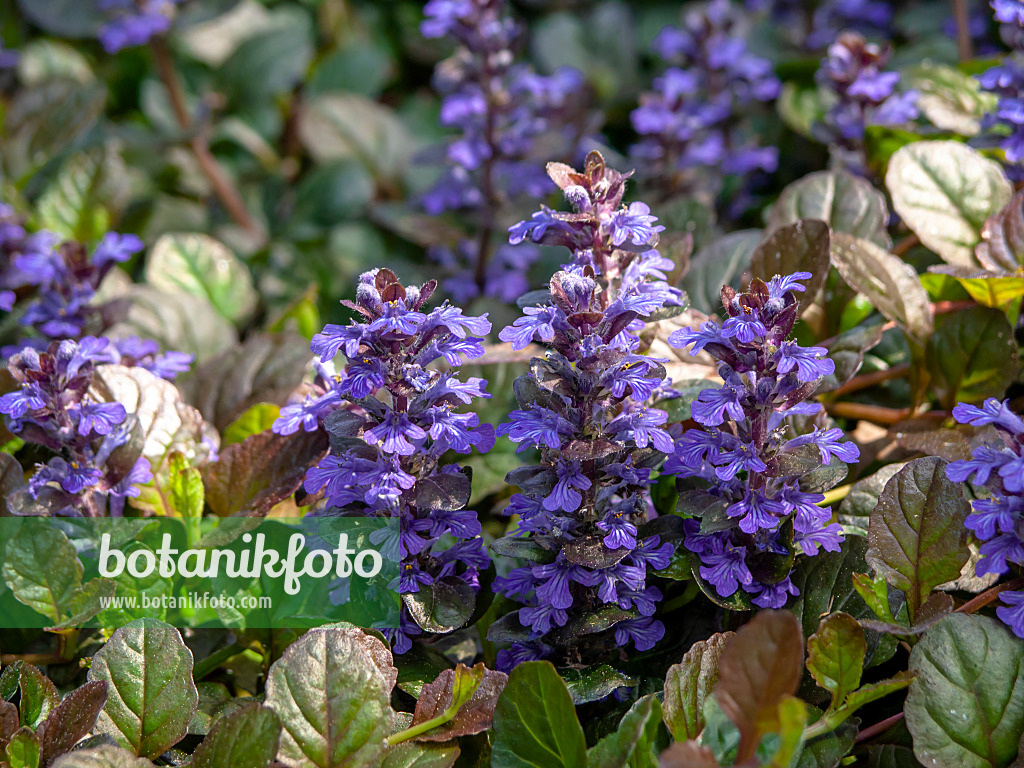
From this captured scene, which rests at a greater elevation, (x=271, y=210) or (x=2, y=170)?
(x=2, y=170)

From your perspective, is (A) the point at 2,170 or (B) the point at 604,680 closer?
(B) the point at 604,680

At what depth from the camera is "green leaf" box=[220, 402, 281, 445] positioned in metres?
1.77

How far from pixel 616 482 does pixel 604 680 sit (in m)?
0.29

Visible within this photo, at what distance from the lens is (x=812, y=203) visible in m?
1.96

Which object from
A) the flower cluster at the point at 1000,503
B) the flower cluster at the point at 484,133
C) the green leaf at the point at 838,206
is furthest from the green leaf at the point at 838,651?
the flower cluster at the point at 484,133

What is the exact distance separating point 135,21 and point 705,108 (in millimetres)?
1675

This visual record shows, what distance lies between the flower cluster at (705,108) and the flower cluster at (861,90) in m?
0.30

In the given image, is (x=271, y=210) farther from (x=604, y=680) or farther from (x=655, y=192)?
(x=604, y=680)

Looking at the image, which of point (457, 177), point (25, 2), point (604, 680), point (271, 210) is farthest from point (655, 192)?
point (25, 2)

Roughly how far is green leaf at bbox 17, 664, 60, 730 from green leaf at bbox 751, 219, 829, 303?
4.31ft

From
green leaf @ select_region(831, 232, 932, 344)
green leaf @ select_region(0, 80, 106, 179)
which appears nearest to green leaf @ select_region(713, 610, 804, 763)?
green leaf @ select_region(831, 232, 932, 344)

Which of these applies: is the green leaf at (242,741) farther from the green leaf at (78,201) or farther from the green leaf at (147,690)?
the green leaf at (78,201)

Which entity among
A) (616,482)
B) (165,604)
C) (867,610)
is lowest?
(165,604)

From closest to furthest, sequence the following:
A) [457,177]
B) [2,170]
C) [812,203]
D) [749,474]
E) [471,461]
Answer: [749,474], [471,461], [812,203], [457,177], [2,170]
